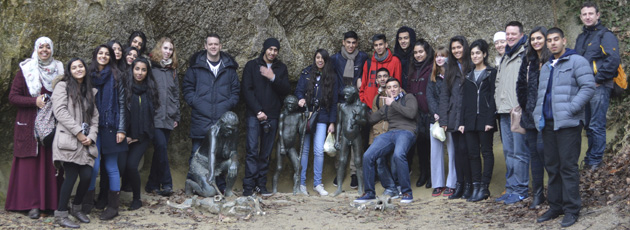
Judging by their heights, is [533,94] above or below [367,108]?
above

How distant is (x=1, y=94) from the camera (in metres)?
7.95

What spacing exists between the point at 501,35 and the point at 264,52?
3.34 m

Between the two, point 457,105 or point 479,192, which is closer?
point 479,192

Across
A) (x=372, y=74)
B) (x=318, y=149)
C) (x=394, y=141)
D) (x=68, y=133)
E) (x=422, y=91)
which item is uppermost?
(x=372, y=74)

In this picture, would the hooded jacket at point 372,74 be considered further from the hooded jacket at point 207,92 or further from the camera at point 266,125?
the hooded jacket at point 207,92

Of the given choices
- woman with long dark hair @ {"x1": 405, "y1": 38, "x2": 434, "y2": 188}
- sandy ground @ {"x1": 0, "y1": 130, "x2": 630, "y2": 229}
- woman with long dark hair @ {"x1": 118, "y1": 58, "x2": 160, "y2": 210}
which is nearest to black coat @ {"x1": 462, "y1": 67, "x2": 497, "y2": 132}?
woman with long dark hair @ {"x1": 405, "y1": 38, "x2": 434, "y2": 188}

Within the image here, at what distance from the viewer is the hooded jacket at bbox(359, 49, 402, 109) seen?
9.16m

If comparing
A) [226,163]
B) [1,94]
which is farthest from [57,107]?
[226,163]

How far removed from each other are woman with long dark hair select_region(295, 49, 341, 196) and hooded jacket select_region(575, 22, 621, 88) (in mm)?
3415

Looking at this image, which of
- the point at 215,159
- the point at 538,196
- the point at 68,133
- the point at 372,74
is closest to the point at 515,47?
the point at 538,196

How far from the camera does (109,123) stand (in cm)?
710

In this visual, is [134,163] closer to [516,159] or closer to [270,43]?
[270,43]

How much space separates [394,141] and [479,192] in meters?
1.30

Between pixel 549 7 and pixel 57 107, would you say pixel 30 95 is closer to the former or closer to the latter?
pixel 57 107
